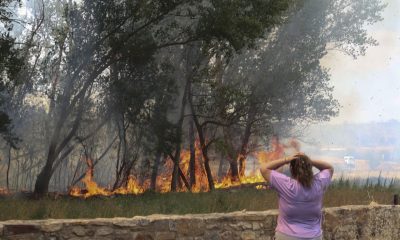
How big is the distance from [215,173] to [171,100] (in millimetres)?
7967

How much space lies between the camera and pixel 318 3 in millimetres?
26516

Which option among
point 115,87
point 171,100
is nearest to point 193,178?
point 171,100

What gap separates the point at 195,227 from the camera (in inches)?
384

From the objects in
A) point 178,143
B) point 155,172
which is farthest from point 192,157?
point 178,143

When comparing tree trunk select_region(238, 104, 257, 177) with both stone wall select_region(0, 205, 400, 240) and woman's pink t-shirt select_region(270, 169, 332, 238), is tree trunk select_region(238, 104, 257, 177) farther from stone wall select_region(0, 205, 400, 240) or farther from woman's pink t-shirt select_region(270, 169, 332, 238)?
woman's pink t-shirt select_region(270, 169, 332, 238)

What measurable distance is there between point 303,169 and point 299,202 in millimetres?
330

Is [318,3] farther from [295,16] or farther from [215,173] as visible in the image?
[215,173]

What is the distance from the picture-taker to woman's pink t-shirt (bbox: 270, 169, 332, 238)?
5.49 meters

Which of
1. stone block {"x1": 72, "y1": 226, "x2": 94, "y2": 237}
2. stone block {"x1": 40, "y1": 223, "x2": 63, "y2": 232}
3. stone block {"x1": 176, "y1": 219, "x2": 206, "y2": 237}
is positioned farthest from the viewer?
stone block {"x1": 176, "y1": 219, "x2": 206, "y2": 237}

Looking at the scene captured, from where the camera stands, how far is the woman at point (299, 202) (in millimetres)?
5480

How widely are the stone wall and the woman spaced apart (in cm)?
406

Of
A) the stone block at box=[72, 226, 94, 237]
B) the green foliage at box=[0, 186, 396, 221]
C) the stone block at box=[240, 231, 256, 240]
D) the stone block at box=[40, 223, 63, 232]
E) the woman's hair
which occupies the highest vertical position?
the woman's hair

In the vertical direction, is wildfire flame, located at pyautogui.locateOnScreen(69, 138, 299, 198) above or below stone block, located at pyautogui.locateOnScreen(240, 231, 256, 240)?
above

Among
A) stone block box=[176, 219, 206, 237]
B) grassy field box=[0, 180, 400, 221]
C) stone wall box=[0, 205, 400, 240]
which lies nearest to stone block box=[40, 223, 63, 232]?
stone wall box=[0, 205, 400, 240]
